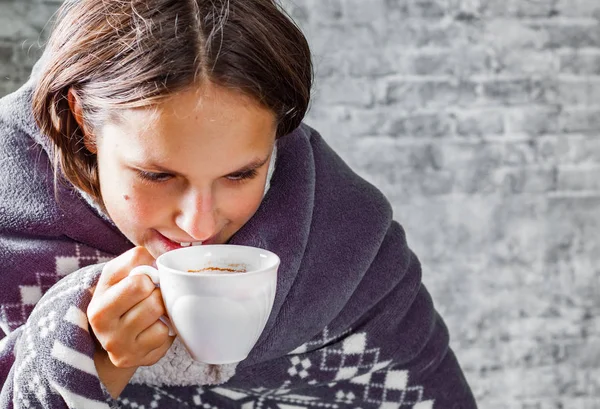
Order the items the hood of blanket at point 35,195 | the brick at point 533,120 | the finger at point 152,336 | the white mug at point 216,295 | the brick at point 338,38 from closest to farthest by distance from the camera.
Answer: the white mug at point 216,295 → the finger at point 152,336 → the hood of blanket at point 35,195 → the brick at point 338,38 → the brick at point 533,120

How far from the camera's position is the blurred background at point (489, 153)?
210cm

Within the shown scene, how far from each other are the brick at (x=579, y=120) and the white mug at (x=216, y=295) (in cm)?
150

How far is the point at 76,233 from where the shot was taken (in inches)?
44.7

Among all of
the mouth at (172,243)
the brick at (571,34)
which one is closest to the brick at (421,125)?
the brick at (571,34)

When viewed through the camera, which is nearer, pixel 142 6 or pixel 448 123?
pixel 142 6

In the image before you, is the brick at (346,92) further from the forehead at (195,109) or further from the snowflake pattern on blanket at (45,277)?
the forehead at (195,109)

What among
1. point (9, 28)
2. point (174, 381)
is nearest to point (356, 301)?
point (174, 381)

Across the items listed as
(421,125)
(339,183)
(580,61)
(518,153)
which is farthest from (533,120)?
(339,183)

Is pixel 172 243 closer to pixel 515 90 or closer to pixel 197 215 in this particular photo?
pixel 197 215

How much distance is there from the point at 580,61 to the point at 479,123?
1.04ft

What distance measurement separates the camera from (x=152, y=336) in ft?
2.99

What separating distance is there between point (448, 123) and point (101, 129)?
1.35 metres

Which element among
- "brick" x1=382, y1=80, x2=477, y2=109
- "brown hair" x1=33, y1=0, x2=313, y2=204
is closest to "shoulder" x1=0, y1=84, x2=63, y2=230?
"brown hair" x1=33, y1=0, x2=313, y2=204

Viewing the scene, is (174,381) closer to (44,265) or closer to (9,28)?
(44,265)
